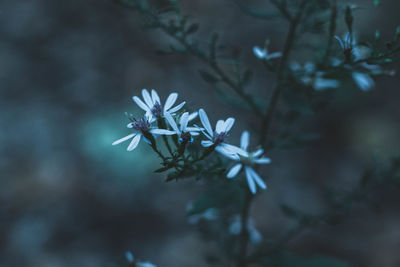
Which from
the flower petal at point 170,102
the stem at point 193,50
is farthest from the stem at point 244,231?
the flower petal at point 170,102

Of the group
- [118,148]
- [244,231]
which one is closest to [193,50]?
[244,231]

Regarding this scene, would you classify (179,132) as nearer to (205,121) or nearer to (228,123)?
(205,121)

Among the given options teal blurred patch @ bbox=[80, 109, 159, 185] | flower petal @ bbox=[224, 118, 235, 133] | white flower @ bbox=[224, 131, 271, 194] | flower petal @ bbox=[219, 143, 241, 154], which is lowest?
teal blurred patch @ bbox=[80, 109, 159, 185]

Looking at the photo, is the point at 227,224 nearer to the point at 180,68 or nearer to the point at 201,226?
the point at 201,226

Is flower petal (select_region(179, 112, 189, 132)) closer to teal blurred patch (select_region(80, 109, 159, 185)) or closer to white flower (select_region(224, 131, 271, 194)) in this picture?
white flower (select_region(224, 131, 271, 194))

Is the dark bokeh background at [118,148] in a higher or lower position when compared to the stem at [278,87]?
lower

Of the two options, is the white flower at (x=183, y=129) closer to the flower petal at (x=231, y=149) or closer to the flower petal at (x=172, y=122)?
the flower petal at (x=172, y=122)

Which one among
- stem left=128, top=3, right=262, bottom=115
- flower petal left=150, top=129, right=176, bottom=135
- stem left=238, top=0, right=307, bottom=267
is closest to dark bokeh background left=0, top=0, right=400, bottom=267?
stem left=238, top=0, right=307, bottom=267

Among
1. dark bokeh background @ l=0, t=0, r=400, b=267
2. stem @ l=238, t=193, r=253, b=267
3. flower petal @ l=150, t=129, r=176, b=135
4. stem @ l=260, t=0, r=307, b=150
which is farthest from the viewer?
dark bokeh background @ l=0, t=0, r=400, b=267
